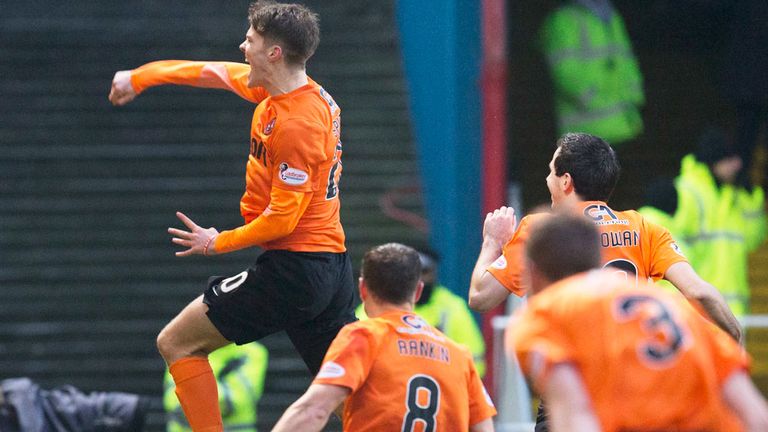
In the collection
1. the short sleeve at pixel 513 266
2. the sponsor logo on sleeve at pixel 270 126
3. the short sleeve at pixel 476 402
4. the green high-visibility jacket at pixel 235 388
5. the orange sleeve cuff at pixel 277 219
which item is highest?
the sponsor logo on sleeve at pixel 270 126

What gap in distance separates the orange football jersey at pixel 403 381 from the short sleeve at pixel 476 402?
94 mm

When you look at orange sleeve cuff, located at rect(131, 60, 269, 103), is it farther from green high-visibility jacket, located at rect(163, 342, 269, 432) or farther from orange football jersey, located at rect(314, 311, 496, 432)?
green high-visibility jacket, located at rect(163, 342, 269, 432)

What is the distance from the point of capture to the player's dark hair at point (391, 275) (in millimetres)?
→ 5219

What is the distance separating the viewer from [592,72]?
38.7 ft

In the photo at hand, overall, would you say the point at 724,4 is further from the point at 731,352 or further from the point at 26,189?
the point at 731,352

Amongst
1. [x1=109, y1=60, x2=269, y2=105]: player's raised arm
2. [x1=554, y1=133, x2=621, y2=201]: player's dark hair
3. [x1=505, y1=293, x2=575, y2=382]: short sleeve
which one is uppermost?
[x1=109, y1=60, x2=269, y2=105]: player's raised arm

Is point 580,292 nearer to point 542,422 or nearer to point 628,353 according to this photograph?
point 628,353

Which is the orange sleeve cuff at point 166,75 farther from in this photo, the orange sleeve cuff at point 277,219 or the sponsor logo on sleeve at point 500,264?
the sponsor logo on sleeve at point 500,264

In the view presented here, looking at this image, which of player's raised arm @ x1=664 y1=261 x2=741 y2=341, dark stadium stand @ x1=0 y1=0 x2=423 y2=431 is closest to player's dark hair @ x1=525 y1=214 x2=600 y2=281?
player's raised arm @ x1=664 y1=261 x2=741 y2=341

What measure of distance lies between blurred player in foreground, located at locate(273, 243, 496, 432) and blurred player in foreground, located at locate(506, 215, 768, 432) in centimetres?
114

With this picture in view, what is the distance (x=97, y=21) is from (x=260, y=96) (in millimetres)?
6439

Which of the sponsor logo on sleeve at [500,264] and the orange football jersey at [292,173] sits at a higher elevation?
the orange football jersey at [292,173]

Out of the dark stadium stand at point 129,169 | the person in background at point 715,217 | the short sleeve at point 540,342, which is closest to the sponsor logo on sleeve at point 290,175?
the short sleeve at point 540,342

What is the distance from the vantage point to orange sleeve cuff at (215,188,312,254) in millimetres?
5523
